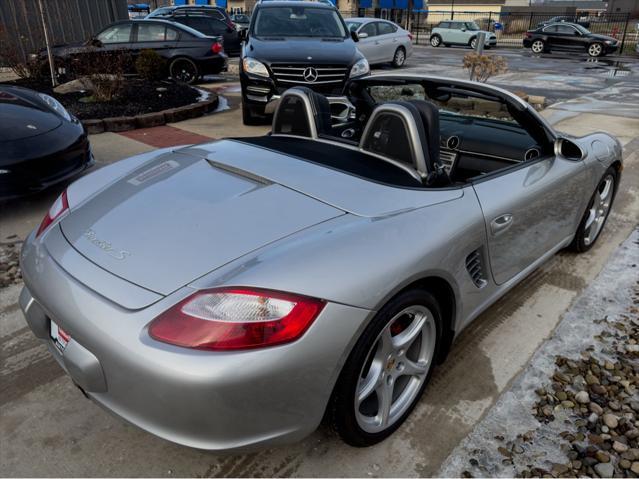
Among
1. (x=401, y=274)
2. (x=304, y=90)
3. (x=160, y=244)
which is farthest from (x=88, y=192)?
(x=401, y=274)

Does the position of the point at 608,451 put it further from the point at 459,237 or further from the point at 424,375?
the point at 459,237

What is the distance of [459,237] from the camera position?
2.13 metres

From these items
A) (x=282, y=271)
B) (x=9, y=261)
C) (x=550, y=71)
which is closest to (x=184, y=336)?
(x=282, y=271)

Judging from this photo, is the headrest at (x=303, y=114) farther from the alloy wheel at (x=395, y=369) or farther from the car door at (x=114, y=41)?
the car door at (x=114, y=41)

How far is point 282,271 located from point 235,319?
0.22 m

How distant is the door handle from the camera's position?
238 centimetres

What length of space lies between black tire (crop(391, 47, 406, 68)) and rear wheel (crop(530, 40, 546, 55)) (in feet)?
37.1

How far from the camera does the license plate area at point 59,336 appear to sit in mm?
1818

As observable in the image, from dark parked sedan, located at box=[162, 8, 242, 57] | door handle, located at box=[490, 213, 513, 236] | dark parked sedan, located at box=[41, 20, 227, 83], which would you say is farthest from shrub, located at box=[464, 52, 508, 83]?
door handle, located at box=[490, 213, 513, 236]

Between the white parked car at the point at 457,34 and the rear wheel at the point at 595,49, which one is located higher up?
the white parked car at the point at 457,34

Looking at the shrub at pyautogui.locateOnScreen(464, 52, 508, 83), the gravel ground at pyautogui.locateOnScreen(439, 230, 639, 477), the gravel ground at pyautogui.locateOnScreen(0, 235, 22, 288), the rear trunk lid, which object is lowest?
the gravel ground at pyautogui.locateOnScreen(439, 230, 639, 477)

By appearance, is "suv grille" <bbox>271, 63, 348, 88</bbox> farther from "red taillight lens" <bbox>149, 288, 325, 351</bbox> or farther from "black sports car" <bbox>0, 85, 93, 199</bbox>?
"red taillight lens" <bbox>149, 288, 325, 351</bbox>

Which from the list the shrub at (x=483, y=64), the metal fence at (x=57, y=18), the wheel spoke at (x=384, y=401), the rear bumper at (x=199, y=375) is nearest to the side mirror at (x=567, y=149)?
the wheel spoke at (x=384, y=401)

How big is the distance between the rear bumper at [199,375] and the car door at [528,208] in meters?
1.08
